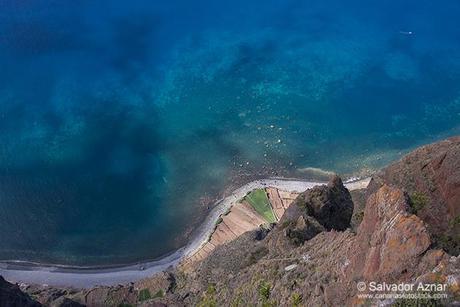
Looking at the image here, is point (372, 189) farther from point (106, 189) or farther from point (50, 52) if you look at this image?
point (50, 52)

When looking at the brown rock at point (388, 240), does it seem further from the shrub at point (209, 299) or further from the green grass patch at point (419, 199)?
the shrub at point (209, 299)

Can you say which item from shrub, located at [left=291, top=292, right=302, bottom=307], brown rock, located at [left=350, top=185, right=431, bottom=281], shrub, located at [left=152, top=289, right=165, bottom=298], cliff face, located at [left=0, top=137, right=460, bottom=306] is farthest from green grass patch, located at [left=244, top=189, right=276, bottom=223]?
brown rock, located at [left=350, top=185, right=431, bottom=281]

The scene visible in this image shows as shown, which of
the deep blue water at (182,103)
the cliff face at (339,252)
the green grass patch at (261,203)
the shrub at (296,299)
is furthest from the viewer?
the deep blue water at (182,103)

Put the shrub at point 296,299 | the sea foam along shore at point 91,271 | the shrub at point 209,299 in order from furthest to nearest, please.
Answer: the sea foam along shore at point 91,271 → the shrub at point 209,299 → the shrub at point 296,299

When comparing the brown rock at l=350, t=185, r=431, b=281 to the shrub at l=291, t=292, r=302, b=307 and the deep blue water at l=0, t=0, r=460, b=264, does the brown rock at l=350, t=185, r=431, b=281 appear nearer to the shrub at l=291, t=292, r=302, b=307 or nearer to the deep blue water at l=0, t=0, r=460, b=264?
the shrub at l=291, t=292, r=302, b=307

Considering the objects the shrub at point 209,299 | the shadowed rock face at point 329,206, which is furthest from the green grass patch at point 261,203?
the shrub at point 209,299
